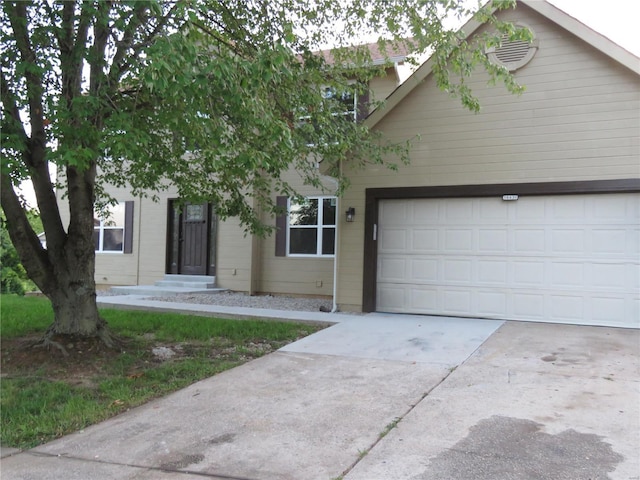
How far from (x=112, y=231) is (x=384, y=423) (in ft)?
43.7

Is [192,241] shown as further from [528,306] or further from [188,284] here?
[528,306]

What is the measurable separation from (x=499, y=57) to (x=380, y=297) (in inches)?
196

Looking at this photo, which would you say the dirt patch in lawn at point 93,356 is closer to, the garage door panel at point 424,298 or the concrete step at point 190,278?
the garage door panel at point 424,298

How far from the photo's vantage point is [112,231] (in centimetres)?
1545

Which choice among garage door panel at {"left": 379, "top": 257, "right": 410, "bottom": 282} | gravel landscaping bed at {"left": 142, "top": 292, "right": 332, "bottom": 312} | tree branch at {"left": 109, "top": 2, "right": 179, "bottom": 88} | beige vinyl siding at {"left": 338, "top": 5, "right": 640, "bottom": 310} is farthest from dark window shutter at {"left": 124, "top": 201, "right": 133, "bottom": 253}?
tree branch at {"left": 109, "top": 2, "right": 179, "bottom": 88}

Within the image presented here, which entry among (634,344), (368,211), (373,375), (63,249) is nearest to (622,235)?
(634,344)

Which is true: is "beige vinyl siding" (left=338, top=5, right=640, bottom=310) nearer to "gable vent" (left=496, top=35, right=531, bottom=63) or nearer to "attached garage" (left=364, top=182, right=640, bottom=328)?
"gable vent" (left=496, top=35, right=531, bottom=63)

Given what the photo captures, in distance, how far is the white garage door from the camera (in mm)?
8375

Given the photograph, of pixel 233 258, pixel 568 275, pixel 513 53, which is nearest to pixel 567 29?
pixel 513 53

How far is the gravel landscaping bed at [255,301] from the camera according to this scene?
36.4 ft

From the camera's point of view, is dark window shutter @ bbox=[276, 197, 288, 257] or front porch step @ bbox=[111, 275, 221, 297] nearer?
front porch step @ bbox=[111, 275, 221, 297]

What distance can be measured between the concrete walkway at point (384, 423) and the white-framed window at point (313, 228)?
6243 mm

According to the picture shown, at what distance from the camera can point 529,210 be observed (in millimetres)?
8945

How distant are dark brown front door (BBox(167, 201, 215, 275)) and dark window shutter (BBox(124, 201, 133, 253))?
132 centimetres
